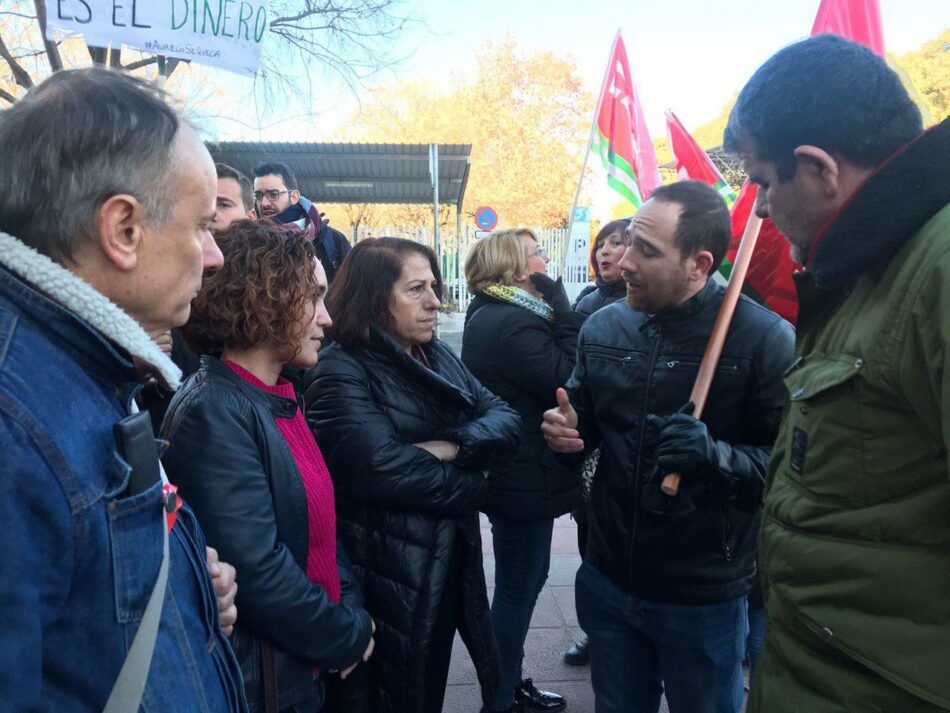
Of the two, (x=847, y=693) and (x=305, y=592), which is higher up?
(x=847, y=693)

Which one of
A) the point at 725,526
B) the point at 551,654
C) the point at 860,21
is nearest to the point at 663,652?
the point at 725,526

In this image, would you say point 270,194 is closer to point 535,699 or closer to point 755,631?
point 535,699

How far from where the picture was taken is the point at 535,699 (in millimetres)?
3045

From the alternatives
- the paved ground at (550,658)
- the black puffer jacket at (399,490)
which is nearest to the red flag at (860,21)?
the black puffer jacket at (399,490)

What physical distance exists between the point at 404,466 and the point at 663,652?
94 centimetres

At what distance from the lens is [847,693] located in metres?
Answer: 1.20

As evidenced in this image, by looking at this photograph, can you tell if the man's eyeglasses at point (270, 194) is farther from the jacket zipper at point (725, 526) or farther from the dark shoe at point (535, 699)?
the jacket zipper at point (725, 526)

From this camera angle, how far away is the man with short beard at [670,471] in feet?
6.45

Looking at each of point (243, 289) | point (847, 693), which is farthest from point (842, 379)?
point (243, 289)

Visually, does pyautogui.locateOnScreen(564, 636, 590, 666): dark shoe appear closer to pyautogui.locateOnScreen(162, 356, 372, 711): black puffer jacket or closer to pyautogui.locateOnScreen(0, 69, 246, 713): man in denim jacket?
pyautogui.locateOnScreen(162, 356, 372, 711): black puffer jacket

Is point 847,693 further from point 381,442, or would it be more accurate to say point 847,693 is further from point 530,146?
point 530,146

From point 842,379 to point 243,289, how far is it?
138 centimetres

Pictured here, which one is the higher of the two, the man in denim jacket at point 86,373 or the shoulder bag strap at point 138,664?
the man in denim jacket at point 86,373

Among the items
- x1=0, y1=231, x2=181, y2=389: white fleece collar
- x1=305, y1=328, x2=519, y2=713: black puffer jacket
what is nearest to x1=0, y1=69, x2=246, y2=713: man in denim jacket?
x1=0, y1=231, x2=181, y2=389: white fleece collar
